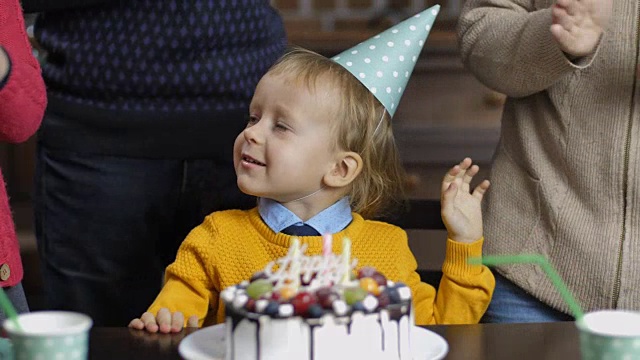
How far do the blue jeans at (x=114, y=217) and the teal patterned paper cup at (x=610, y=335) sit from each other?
0.87m

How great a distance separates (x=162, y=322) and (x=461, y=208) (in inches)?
18.9

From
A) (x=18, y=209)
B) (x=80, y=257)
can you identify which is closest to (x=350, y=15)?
(x=18, y=209)

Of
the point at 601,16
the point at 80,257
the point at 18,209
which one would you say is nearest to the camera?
the point at 601,16

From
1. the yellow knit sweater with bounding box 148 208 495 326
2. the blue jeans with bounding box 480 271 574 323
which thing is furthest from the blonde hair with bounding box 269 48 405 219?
the blue jeans with bounding box 480 271 574 323

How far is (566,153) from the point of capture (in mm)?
1627

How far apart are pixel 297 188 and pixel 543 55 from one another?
41 centimetres

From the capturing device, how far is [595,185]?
5.26 feet

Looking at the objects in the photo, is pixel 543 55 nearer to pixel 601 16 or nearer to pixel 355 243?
pixel 601 16

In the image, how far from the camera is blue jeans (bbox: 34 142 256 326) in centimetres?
178

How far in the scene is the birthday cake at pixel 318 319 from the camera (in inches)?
42.6

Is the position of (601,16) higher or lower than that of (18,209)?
higher

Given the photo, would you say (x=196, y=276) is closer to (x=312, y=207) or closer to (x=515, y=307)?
(x=312, y=207)

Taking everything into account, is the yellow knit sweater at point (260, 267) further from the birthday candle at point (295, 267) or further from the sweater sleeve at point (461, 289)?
the birthday candle at point (295, 267)

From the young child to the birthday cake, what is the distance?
394mm
